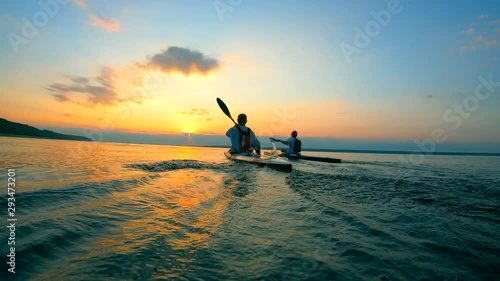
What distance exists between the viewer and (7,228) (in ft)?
11.9

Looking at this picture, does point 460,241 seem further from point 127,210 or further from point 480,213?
point 127,210

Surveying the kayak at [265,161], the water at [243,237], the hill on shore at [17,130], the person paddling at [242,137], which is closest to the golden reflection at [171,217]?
the water at [243,237]

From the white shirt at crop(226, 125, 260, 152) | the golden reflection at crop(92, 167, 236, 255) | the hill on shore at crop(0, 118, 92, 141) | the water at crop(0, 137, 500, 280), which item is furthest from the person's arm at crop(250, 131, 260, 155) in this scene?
the hill on shore at crop(0, 118, 92, 141)

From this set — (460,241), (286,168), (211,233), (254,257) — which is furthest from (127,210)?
(286,168)

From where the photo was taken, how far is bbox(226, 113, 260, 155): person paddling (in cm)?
1636

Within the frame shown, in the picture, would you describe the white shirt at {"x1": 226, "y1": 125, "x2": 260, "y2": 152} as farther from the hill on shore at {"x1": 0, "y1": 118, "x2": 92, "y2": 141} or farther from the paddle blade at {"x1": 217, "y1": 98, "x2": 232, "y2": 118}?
the hill on shore at {"x1": 0, "y1": 118, "x2": 92, "y2": 141}

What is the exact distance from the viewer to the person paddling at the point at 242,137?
16.4 meters

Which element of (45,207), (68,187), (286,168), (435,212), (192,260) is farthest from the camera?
(286,168)

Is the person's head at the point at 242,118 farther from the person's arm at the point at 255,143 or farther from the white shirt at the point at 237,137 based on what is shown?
the person's arm at the point at 255,143

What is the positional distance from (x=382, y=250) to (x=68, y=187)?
7665 mm

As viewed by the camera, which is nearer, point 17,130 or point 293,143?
point 293,143

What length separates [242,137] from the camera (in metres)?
16.6

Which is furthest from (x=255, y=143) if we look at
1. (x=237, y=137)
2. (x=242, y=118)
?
(x=242, y=118)

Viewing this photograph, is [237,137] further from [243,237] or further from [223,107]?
[243,237]
